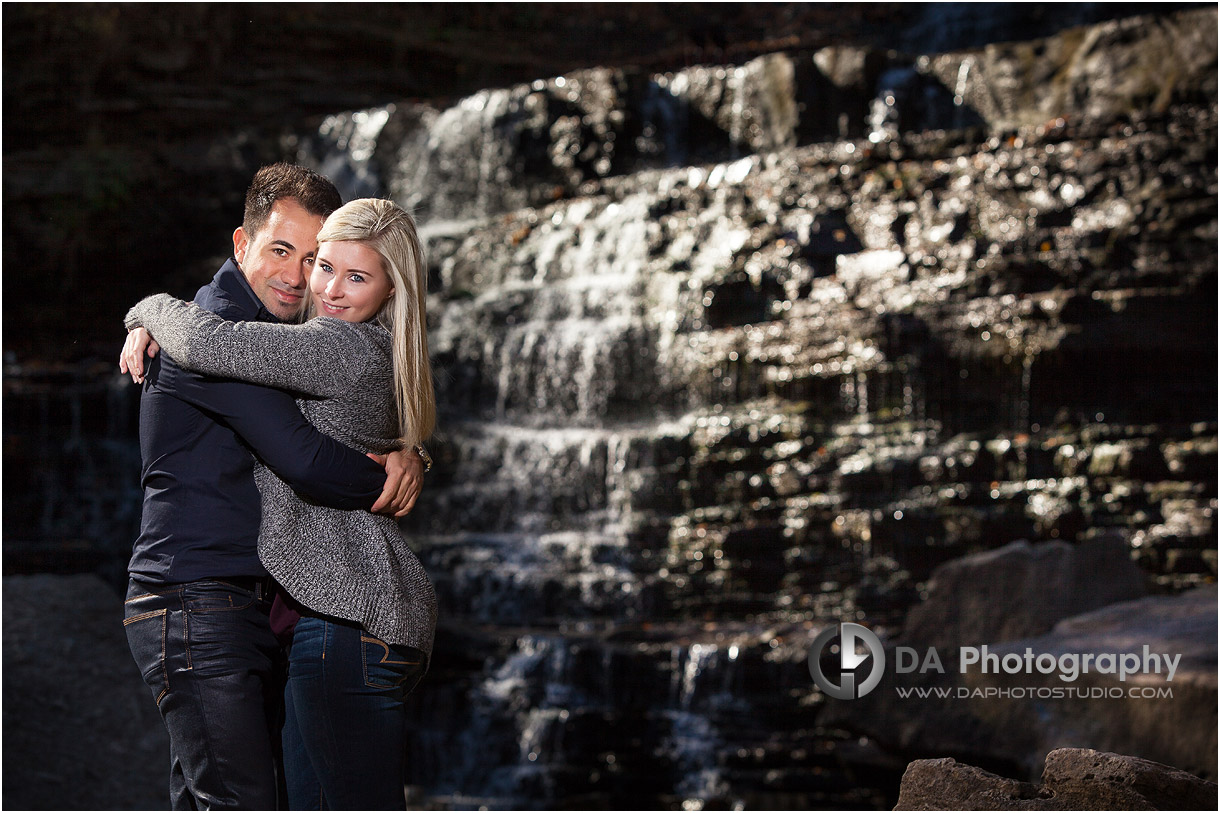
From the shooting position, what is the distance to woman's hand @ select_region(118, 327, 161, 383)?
1886mm

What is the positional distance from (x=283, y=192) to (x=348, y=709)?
0.97 meters

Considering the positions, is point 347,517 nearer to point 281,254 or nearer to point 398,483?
point 398,483

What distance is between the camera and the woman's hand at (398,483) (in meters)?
1.87

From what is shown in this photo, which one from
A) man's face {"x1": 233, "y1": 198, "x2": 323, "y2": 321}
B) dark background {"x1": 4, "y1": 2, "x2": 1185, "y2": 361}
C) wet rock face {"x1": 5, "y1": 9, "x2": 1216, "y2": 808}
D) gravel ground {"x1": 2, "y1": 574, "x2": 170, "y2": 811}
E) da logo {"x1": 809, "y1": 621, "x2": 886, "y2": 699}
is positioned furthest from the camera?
dark background {"x1": 4, "y1": 2, "x2": 1185, "y2": 361}

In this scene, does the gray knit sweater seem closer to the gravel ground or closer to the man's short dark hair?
the man's short dark hair

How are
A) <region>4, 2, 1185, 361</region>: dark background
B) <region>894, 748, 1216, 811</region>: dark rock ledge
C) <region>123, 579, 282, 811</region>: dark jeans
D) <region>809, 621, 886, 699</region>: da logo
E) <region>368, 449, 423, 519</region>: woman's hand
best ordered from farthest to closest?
<region>4, 2, 1185, 361</region>: dark background → <region>809, 621, 886, 699</region>: da logo → <region>894, 748, 1216, 811</region>: dark rock ledge → <region>368, 449, 423, 519</region>: woman's hand → <region>123, 579, 282, 811</region>: dark jeans

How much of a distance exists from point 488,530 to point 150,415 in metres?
6.23

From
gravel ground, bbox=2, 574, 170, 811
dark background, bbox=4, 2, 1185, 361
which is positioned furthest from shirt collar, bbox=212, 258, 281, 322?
dark background, bbox=4, 2, 1185, 361

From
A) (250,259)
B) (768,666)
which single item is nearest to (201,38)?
(768,666)

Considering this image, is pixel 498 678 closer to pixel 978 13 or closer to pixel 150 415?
pixel 150 415

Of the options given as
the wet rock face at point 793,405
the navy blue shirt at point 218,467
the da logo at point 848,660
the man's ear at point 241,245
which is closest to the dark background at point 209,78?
the wet rock face at point 793,405

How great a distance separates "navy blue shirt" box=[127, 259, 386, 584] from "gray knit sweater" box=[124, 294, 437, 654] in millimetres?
36

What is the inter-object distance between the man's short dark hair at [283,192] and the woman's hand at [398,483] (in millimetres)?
520

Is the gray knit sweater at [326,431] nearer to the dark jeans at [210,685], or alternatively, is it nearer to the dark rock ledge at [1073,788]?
the dark jeans at [210,685]
